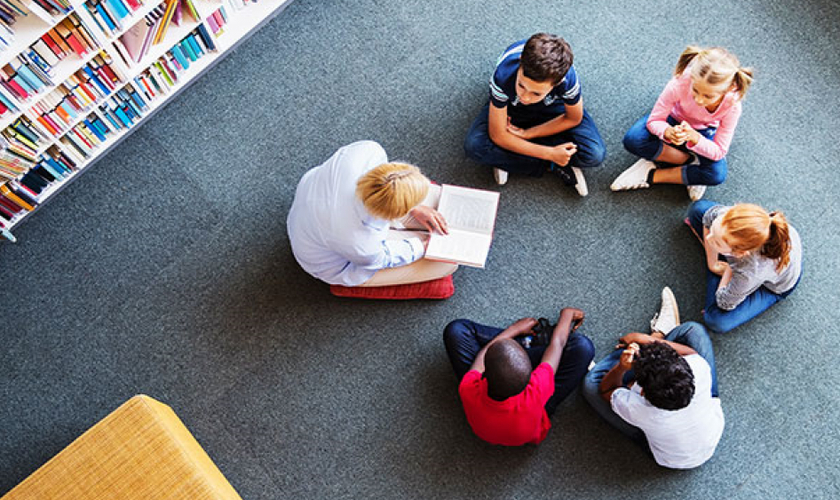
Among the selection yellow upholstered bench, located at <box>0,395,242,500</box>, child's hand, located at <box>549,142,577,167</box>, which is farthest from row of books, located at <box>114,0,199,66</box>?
child's hand, located at <box>549,142,577,167</box>

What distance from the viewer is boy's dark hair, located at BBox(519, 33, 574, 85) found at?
2324 mm

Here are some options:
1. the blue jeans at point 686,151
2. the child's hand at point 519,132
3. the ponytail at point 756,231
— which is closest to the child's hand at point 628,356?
the ponytail at point 756,231

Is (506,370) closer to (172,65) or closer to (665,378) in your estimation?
(665,378)

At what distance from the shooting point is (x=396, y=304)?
2.78 metres

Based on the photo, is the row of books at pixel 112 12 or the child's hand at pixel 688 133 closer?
the row of books at pixel 112 12

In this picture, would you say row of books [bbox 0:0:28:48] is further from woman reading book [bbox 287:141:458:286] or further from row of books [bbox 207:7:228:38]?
woman reading book [bbox 287:141:458:286]

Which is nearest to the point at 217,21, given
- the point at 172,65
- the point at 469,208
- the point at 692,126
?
the point at 172,65

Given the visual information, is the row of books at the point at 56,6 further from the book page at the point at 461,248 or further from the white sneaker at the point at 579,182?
the white sneaker at the point at 579,182

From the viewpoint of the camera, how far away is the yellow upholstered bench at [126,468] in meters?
2.07

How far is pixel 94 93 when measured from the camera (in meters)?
2.62

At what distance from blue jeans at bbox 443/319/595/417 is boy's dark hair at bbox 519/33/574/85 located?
1.00m

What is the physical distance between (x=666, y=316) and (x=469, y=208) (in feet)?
3.11

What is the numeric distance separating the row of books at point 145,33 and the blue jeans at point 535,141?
131 centimetres

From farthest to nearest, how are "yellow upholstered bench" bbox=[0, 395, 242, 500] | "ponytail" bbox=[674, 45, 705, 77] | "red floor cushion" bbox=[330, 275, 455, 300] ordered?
1. "red floor cushion" bbox=[330, 275, 455, 300]
2. "ponytail" bbox=[674, 45, 705, 77]
3. "yellow upholstered bench" bbox=[0, 395, 242, 500]
